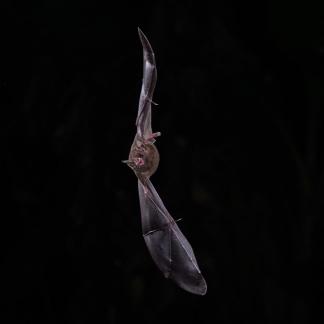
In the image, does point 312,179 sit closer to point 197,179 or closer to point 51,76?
point 197,179

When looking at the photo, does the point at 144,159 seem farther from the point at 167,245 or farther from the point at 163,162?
the point at 163,162

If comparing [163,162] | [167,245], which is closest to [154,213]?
[167,245]

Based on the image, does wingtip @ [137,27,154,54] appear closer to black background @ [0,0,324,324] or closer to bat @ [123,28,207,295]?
bat @ [123,28,207,295]

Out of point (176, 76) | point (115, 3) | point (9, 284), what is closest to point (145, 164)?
point (9, 284)

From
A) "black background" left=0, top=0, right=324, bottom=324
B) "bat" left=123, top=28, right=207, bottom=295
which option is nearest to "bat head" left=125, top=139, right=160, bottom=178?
"bat" left=123, top=28, right=207, bottom=295

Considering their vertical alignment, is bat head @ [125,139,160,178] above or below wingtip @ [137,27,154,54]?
below

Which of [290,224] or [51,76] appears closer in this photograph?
[51,76]

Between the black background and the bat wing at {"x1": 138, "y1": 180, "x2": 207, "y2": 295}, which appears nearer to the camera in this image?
the bat wing at {"x1": 138, "y1": 180, "x2": 207, "y2": 295}
